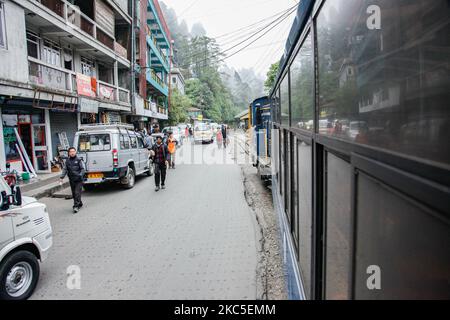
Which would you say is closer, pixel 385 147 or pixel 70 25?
pixel 385 147

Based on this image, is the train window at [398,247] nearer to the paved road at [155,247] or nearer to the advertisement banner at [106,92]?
the paved road at [155,247]

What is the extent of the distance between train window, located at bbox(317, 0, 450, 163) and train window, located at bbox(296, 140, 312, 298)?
2.67ft

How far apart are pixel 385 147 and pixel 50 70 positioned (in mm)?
14167

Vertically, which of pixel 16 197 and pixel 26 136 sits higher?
pixel 26 136

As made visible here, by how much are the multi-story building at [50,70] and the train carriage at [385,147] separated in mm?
10880

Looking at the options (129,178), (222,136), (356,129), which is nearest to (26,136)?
(129,178)

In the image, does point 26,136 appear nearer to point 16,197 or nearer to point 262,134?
point 262,134

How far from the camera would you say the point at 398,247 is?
87 cm

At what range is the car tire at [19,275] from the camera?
349 centimetres

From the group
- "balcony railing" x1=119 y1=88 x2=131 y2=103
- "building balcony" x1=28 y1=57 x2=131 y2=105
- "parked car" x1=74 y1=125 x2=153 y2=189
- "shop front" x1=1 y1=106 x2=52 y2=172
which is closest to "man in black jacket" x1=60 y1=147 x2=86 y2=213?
"parked car" x1=74 y1=125 x2=153 y2=189

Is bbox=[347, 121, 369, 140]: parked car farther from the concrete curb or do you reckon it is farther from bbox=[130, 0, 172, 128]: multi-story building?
bbox=[130, 0, 172, 128]: multi-story building

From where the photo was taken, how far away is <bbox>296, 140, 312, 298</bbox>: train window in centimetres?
212
